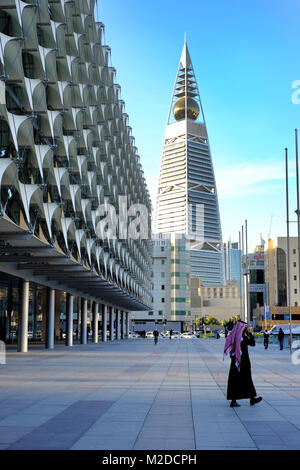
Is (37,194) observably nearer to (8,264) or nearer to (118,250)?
(8,264)

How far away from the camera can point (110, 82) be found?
4616 cm

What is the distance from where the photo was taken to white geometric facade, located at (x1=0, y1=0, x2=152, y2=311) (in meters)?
22.2

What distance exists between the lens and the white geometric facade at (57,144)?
72.9 ft

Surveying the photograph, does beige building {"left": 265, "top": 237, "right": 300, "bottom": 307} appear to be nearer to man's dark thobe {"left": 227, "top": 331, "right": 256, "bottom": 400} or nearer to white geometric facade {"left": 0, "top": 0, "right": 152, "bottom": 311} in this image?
white geometric facade {"left": 0, "top": 0, "right": 152, "bottom": 311}

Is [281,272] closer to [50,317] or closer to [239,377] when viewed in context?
[50,317]

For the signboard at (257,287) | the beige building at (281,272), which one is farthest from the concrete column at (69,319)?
the signboard at (257,287)

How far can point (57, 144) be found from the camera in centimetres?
2997

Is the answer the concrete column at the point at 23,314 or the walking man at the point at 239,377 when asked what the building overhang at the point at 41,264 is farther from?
the walking man at the point at 239,377

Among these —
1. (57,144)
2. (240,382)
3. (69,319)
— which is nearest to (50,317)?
(69,319)

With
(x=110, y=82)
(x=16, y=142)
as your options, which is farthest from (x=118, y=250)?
(x=16, y=142)

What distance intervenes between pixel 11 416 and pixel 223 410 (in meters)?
3.98

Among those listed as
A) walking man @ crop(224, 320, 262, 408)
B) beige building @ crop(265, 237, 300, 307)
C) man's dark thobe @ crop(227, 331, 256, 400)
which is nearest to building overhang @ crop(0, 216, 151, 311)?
walking man @ crop(224, 320, 262, 408)

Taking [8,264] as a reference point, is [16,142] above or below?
above

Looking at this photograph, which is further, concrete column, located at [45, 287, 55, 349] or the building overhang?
concrete column, located at [45, 287, 55, 349]
